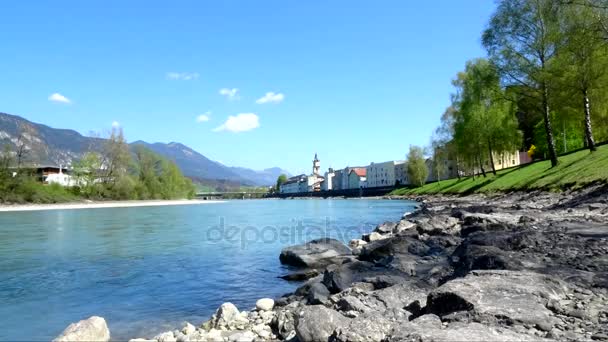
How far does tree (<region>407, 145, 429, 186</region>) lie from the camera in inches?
3991

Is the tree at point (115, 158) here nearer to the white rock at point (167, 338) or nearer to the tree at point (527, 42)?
the tree at point (527, 42)

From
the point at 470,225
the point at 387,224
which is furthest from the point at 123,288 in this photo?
the point at 387,224

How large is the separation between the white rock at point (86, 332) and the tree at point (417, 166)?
321ft

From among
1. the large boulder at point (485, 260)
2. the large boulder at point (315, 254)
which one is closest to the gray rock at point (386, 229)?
the large boulder at point (315, 254)

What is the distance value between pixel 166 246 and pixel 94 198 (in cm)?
9316

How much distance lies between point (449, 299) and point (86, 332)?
5.83 m

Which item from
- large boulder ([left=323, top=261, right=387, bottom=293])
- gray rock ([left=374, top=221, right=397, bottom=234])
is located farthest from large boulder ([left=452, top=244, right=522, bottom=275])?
gray rock ([left=374, top=221, right=397, bottom=234])

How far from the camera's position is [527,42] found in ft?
119

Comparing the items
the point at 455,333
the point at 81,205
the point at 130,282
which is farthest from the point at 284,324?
the point at 81,205

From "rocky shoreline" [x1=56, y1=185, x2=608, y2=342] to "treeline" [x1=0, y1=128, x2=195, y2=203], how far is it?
9440 cm

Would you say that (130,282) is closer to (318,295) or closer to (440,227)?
(318,295)

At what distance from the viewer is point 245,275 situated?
14898 millimetres

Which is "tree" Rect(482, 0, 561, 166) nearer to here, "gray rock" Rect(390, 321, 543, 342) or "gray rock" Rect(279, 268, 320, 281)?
"gray rock" Rect(279, 268, 320, 281)

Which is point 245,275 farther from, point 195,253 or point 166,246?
point 166,246
